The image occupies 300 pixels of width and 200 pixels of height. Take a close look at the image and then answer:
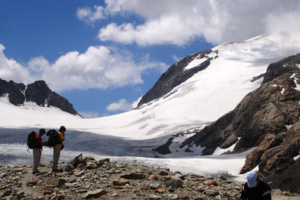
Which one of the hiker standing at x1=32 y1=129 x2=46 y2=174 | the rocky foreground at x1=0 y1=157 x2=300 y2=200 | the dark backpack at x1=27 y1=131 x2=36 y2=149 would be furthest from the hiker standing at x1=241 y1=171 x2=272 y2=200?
the dark backpack at x1=27 y1=131 x2=36 y2=149

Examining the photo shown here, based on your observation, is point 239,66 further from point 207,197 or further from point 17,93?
point 207,197

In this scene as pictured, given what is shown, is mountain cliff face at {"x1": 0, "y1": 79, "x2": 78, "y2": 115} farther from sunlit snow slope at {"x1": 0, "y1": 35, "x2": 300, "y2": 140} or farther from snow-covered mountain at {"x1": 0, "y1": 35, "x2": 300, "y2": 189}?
sunlit snow slope at {"x1": 0, "y1": 35, "x2": 300, "y2": 140}

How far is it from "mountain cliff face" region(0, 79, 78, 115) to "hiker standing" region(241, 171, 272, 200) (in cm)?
17033

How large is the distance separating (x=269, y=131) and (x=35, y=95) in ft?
541

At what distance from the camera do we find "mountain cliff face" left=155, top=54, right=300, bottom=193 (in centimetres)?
2125

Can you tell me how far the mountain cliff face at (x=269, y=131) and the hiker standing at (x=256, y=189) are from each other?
9.61 m

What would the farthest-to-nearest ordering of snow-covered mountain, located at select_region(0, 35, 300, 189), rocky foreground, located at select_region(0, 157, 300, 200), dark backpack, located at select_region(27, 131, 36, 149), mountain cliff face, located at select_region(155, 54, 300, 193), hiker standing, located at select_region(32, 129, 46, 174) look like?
snow-covered mountain, located at select_region(0, 35, 300, 189)
mountain cliff face, located at select_region(155, 54, 300, 193)
dark backpack, located at select_region(27, 131, 36, 149)
hiker standing, located at select_region(32, 129, 46, 174)
rocky foreground, located at select_region(0, 157, 300, 200)

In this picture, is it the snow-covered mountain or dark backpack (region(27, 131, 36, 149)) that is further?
the snow-covered mountain

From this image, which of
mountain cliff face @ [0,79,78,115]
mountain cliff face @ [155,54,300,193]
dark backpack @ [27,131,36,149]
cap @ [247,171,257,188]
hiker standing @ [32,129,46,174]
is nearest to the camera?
cap @ [247,171,257,188]

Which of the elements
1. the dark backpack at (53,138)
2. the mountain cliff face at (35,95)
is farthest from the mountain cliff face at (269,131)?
the mountain cliff face at (35,95)

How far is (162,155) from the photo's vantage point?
196 ft

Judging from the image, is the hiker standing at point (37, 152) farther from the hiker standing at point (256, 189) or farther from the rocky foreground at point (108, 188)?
the hiker standing at point (256, 189)

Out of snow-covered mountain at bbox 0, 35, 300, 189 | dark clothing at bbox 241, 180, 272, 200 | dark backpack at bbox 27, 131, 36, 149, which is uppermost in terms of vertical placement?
snow-covered mountain at bbox 0, 35, 300, 189

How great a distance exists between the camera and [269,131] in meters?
34.7
